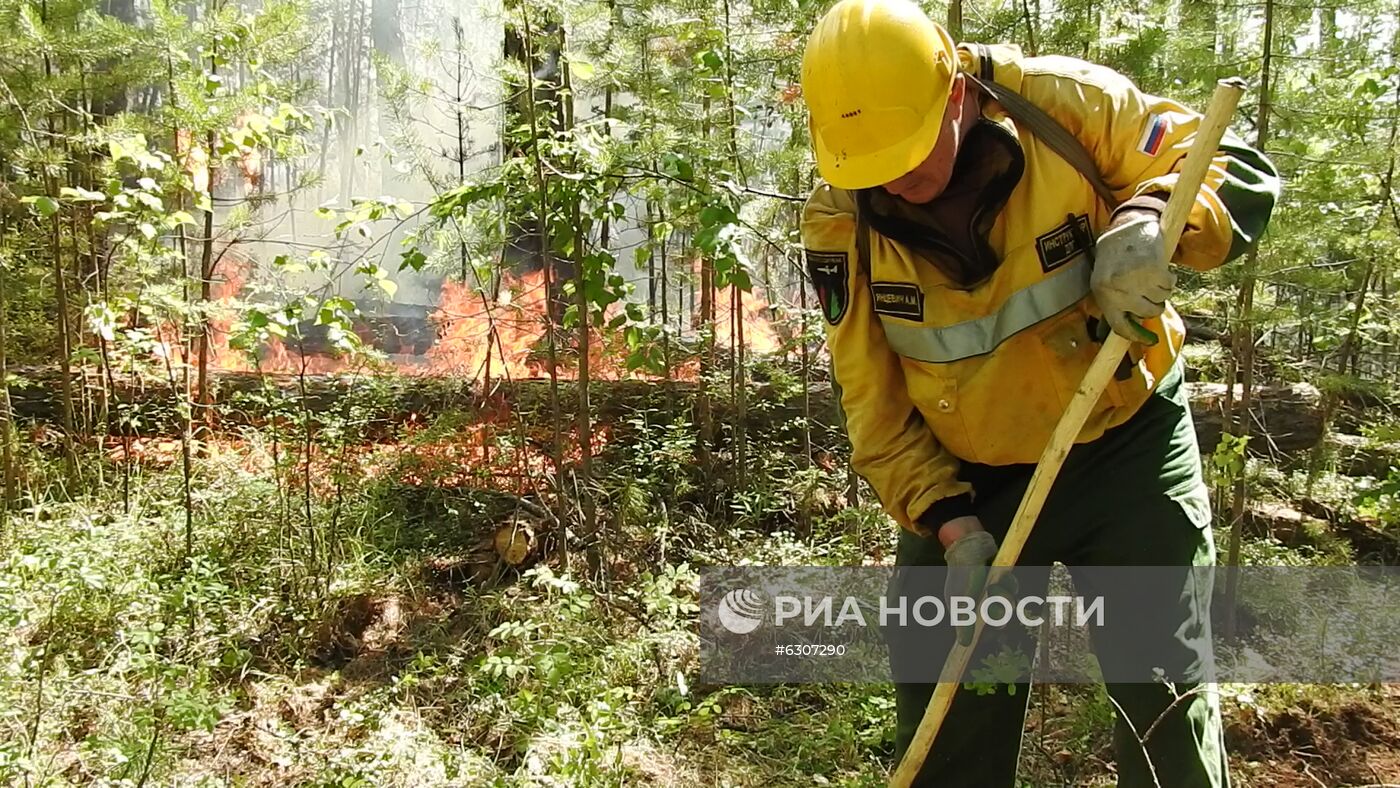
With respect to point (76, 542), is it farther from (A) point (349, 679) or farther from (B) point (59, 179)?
(B) point (59, 179)

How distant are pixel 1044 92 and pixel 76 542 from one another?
4.37m

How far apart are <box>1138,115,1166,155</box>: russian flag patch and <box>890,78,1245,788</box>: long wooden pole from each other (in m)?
0.16

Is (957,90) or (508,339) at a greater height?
(957,90)

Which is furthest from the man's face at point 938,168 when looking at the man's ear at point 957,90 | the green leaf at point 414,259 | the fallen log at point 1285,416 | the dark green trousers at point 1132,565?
the fallen log at point 1285,416

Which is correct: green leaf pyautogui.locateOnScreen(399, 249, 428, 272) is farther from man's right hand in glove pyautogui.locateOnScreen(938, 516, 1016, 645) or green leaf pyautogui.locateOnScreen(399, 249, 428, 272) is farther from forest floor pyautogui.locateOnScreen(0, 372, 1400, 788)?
man's right hand in glove pyautogui.locateOnScreen(938, 516, 1016, 645)

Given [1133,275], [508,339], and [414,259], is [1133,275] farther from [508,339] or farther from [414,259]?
[508,339]

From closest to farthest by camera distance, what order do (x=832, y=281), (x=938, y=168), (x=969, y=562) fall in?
1. (x=938, y=168)
2. (x=969, y=562)
3. (x=832, y=281)

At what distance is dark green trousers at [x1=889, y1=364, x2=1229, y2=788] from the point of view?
5.44ft

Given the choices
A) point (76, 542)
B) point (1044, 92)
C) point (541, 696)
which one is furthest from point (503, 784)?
point (76, 542)

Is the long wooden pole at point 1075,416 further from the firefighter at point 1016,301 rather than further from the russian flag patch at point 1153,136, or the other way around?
the russian flag patch at point 1153,136

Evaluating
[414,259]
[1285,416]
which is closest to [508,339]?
[414,259]

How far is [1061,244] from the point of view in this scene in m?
1.68

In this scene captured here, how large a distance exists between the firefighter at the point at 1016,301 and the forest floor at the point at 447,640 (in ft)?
2.85

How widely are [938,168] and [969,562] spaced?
33.0 inches
